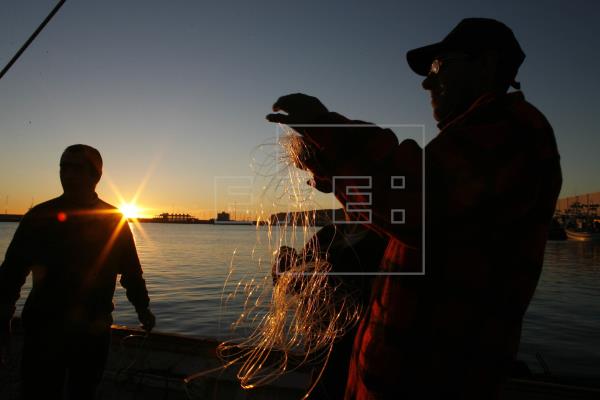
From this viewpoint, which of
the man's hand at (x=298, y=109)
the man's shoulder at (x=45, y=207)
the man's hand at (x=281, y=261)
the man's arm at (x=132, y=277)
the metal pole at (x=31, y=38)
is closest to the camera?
the man's hand at (x=298, y=109)

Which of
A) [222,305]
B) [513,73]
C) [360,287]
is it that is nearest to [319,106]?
[513,73]

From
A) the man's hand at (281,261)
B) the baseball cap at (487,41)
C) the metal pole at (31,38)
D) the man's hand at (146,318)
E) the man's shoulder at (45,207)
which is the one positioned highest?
the metal pole at (31,38)

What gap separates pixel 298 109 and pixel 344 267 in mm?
1359

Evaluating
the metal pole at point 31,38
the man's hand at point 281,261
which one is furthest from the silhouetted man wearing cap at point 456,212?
the metal pole at point 31,38

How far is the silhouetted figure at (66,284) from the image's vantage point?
9.76 ft

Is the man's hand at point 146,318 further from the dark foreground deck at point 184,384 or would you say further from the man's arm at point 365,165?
the man's arm at point 365,165

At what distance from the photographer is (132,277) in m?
3.63

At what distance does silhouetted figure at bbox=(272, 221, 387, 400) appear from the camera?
226 centimetres

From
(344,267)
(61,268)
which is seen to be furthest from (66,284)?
(344,267)

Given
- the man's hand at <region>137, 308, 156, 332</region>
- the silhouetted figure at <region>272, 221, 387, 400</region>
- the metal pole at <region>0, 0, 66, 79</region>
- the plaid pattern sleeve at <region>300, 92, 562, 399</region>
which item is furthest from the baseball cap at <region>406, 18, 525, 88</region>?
the man's hand at <region>137, 308, 156, 332</region>

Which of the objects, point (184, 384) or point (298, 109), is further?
point (184, 384)

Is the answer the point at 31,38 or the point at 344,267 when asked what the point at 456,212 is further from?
the point at 31,38

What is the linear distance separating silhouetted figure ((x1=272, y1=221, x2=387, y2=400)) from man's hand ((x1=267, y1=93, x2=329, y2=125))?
112cm

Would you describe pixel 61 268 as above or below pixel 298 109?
below
